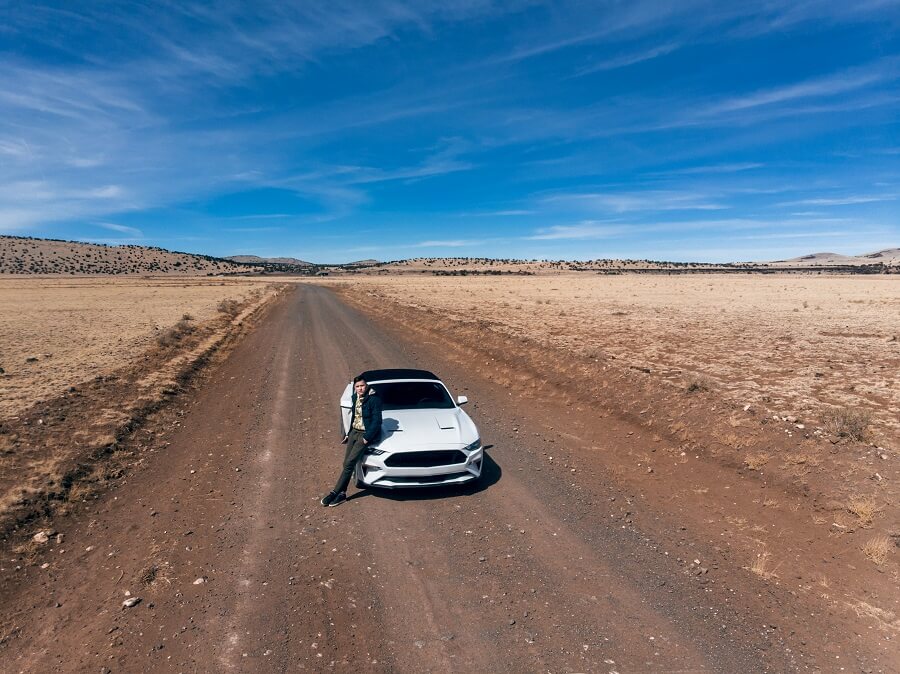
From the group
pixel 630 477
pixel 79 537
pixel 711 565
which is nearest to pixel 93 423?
pixel 79 537

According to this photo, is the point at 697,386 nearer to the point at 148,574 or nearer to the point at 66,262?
the point at 148,574

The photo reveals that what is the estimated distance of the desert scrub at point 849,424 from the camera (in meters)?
9.02

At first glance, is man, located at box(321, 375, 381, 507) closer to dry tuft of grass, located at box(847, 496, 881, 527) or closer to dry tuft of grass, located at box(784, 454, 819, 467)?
dry tuft of grass, located at box(847, 496, 881, 527)

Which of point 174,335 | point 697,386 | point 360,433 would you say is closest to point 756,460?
point 697,386

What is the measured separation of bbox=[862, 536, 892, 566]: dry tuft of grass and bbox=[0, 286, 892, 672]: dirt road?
5.32ft

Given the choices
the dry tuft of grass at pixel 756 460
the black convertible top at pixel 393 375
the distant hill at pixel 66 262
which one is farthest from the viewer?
the distant hill at pixel 66 262

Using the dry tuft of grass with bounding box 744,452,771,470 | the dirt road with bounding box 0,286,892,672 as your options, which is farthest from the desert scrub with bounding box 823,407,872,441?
the dirt road with bounding box 0,286,892,672

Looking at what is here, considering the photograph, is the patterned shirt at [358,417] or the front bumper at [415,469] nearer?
the front bumper at [415,469]

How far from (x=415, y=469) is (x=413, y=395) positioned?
6.84 ft

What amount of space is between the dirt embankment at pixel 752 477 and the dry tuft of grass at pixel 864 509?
1cm

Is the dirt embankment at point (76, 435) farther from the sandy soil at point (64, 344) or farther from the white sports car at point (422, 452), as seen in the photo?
the white sports car at point (422, 452)

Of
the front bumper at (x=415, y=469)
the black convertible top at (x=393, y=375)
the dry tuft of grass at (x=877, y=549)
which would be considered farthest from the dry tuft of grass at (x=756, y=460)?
the black convertible top at (x=393, y=375)

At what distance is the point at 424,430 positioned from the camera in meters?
7.65

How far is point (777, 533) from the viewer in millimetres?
6547
